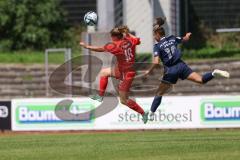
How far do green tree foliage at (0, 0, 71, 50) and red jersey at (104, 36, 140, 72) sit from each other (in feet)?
56.9

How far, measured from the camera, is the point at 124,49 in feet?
67.8

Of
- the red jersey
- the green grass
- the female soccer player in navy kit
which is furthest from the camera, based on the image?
the red jersey

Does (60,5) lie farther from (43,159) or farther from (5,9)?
(43,159)

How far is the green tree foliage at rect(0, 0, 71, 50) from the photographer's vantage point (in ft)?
125

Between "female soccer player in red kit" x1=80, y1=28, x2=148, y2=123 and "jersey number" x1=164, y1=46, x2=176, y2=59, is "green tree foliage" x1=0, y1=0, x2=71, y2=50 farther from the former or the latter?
"jersey number" x1=164, y1=46, x2=176, y2=59

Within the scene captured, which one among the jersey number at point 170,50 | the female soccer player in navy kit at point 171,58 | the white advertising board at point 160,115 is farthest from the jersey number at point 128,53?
the white advertising board at point 160,115

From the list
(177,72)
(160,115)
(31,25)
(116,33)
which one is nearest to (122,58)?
(116,33)

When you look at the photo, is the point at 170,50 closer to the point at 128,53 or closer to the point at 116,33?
the point at 128,53

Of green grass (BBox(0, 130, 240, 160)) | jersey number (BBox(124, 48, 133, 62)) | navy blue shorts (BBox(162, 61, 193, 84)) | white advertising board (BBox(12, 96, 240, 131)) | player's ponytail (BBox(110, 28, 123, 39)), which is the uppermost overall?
player's ponytail (BBox(110, 28, 123, 39))

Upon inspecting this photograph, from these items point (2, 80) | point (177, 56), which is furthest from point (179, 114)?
point (2, 80)

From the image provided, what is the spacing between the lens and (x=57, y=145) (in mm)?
19453

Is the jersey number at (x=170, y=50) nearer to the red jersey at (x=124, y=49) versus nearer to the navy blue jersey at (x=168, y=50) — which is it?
the navy blue jersey at (x=168, y=50)

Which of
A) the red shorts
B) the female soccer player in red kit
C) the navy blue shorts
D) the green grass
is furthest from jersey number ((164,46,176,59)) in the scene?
the green grass

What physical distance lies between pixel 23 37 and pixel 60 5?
2.64 metres
